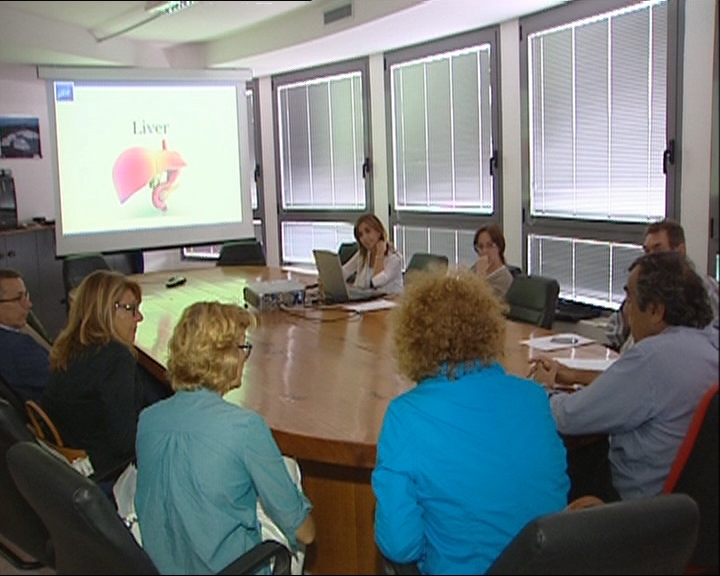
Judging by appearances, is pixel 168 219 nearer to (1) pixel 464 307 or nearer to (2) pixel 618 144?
(2) pixel 618 144

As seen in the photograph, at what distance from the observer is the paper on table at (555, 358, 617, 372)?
2.94 m

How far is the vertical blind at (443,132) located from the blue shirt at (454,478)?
4482 mm

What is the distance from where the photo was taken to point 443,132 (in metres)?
6.55

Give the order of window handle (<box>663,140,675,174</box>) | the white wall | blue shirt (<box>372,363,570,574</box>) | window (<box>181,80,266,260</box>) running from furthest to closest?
window (<box>181,80,266,260</box>) < window handle (<box>663,140,675,174</box>) < the white wall < blue shirt (<box>372,363,570,574</box>)

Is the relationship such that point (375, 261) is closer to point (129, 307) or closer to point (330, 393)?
point (129, 307)

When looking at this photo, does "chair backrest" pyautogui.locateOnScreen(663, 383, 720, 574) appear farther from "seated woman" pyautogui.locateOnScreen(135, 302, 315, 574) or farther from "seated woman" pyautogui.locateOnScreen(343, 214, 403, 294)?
"seated woman" pyautogui.locateOnScreen(343, 214, 403, 294)

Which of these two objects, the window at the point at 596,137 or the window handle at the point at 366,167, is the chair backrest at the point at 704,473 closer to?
the window at the point at 596,137

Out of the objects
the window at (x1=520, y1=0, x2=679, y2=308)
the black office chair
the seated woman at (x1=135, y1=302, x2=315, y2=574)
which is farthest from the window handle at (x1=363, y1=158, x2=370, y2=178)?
the seated woman at (x1=135, y1=302, x2=315, y2=574)

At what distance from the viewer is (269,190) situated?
8.12 meters

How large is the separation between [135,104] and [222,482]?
5197mm

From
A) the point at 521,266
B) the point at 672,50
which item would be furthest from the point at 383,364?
the point at 521,266

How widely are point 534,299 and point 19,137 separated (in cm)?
510

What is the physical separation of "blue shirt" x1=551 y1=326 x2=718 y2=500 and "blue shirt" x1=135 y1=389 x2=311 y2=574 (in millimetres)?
734

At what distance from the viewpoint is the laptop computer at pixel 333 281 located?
4586 mm
